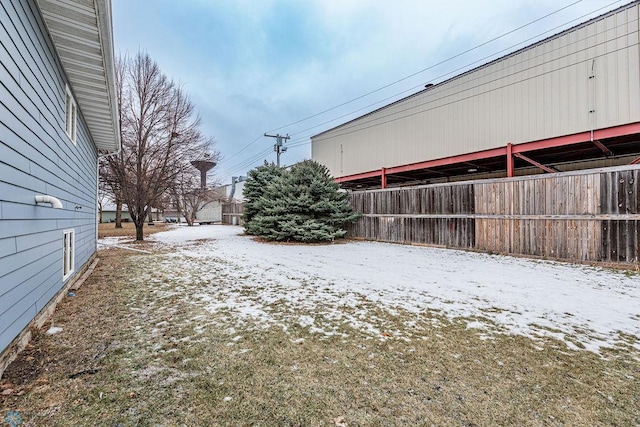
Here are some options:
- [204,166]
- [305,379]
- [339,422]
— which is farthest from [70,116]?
[204,166]

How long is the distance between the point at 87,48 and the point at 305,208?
8099mm

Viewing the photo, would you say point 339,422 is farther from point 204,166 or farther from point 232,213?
point 232,213

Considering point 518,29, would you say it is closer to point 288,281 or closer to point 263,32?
point 288,281

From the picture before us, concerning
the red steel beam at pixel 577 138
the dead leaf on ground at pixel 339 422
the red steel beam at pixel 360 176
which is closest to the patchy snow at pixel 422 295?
the dead leaf on ground at pixel 339 422

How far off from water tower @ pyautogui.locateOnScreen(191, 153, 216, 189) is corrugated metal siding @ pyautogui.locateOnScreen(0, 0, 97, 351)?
12.2m

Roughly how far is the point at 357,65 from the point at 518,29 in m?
15.4

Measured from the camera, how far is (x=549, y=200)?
713cm

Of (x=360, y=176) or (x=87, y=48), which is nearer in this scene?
(x=87, y=48)

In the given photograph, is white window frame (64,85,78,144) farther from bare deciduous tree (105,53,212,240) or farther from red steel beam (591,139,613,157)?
red steel beam (591,139,613,157)

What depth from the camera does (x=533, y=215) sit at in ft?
24.3

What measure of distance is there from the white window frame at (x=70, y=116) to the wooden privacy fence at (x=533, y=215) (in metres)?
9.48

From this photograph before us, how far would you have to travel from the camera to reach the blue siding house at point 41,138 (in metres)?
2.40

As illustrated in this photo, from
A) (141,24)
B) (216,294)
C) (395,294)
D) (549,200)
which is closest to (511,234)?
(549,200)

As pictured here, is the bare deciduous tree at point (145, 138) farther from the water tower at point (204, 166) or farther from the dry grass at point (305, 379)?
the dry grass at point (305, 379)
